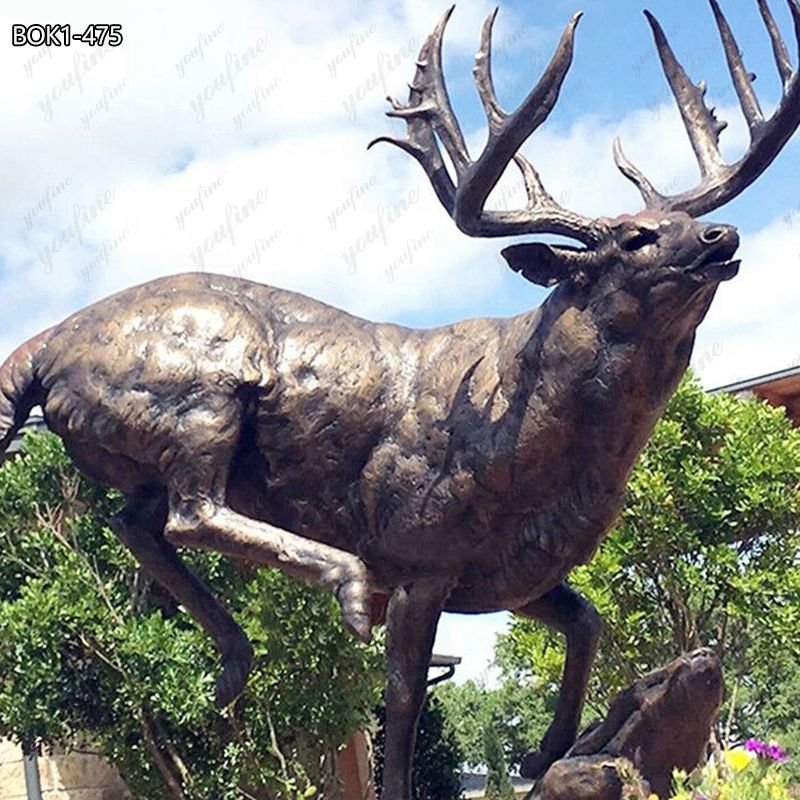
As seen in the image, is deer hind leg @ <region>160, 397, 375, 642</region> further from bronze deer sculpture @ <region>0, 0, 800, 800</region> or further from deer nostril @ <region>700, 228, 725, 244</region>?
deer nostril @ <region>700, 228, 725, 244</region>

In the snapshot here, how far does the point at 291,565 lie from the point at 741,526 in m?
8.92

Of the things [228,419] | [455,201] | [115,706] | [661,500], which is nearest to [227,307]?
[228,419]

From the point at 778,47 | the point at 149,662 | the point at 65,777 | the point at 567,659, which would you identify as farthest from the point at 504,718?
the point at 778,47

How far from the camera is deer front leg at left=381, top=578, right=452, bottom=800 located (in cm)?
461

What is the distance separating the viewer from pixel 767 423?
13.1m

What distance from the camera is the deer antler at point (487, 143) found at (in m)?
4.24

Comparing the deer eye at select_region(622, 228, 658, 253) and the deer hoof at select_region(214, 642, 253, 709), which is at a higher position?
the deer eye at select_region(622, 228, 658, 253)

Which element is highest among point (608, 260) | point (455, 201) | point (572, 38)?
point (572, 38)

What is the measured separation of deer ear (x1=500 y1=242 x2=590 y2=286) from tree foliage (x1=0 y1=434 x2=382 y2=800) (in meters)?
7.06

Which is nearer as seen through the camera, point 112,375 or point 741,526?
point 112,375

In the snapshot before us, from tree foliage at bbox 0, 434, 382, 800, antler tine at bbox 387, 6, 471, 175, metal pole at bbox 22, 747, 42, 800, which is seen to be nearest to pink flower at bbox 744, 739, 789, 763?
antler tine at bbox 387, 6, 471, 175

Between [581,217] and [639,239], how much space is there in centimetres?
24

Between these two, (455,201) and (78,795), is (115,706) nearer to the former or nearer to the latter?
(78,795)

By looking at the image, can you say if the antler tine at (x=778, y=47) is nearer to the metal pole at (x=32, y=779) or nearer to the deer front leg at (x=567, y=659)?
the deer front leg at (x=567, y=659)
